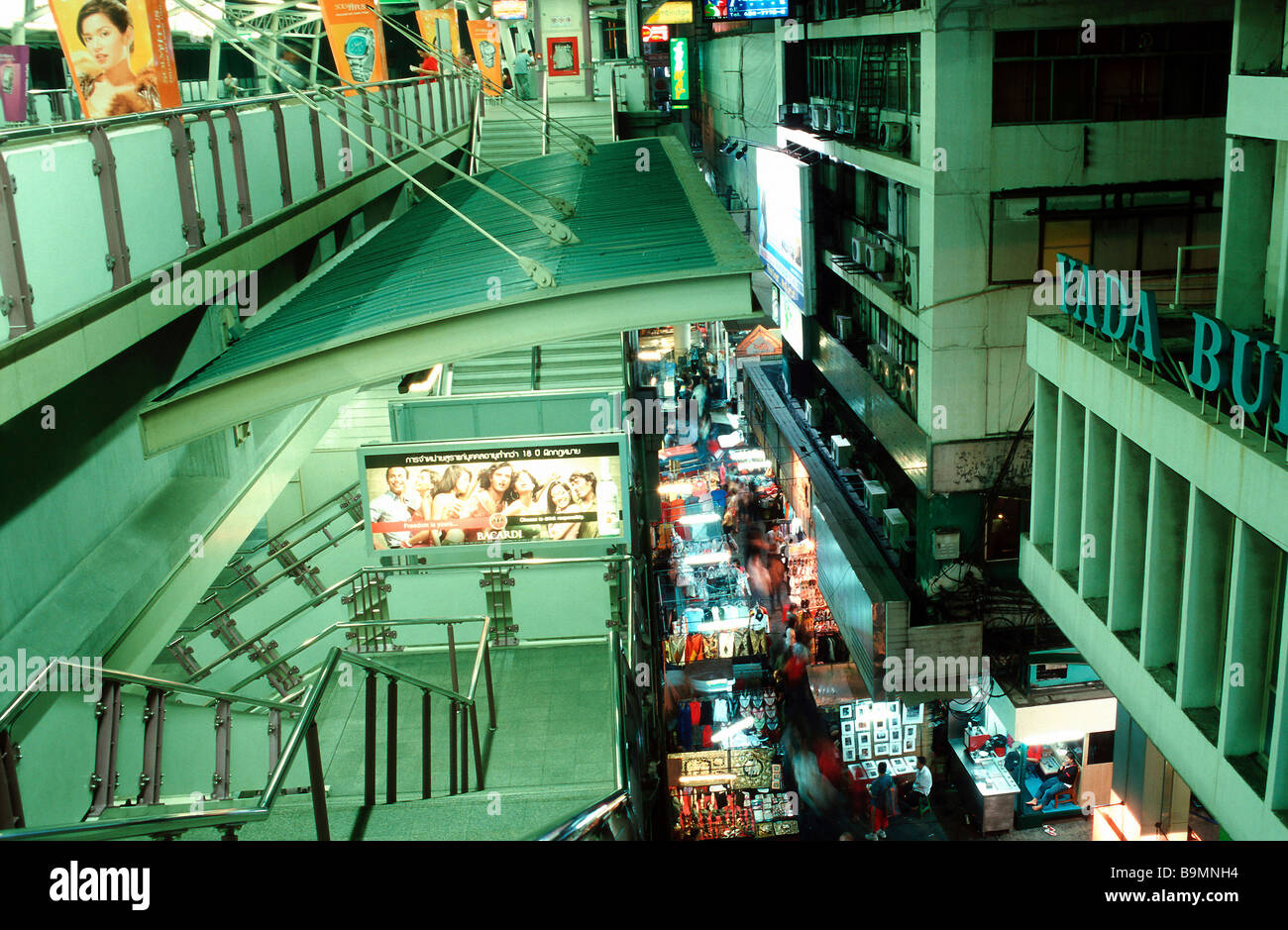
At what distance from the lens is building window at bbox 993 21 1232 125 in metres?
14.8

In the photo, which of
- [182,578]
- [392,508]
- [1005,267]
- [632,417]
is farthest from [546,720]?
[1005,267]

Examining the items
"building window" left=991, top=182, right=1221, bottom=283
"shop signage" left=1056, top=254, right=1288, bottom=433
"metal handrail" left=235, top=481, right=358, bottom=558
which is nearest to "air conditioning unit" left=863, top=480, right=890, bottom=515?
"building window" left=991, top=182, right=1221, bottom=283

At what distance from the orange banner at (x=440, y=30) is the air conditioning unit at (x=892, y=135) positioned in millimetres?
7543

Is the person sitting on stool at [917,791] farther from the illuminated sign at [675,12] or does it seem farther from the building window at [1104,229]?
the illuminated sign at [675,12]

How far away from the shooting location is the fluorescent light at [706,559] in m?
19.3

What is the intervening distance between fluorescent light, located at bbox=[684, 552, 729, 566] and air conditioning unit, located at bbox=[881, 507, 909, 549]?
290cm

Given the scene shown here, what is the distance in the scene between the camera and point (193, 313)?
9703mm

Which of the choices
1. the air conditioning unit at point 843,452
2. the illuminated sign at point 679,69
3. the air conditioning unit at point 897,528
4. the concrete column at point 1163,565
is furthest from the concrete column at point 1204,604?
the illuminated sign at point 679,69

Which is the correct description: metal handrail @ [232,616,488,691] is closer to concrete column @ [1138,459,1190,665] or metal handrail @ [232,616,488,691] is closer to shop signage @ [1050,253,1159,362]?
concrete column @ [1138,459,1190,665]

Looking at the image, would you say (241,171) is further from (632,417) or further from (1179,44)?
(1179,44)

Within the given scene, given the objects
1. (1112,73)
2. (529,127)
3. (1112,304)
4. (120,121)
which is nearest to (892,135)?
(1112,73)

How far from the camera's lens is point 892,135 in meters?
17.6

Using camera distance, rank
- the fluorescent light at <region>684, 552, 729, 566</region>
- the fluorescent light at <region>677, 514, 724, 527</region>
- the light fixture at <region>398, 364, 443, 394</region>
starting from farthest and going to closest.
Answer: the fluorescent light at <region>677, 514, 724, 527</region>, the fluorescent light at <region>684, 552, 729, 566</region>, the light fixture at <region>398, 364, 443, 394</region>

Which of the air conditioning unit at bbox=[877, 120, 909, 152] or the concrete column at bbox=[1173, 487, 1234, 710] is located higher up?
the air conditioning unit at bbox=[877, 120, 909, 152]
